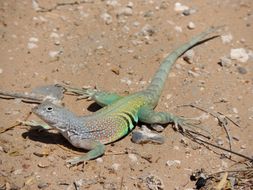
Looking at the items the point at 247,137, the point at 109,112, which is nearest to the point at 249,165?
the point at 247,137

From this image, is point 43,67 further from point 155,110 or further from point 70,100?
point 155,110

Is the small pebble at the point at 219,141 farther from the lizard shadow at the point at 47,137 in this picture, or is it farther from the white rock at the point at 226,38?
the white rock at the point at 226,38

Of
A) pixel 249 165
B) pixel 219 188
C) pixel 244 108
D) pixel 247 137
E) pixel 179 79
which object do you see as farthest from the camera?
pixel 179 79

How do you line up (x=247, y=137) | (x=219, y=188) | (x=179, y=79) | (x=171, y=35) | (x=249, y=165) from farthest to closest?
1. (x=171, y=35)
2. (x=179, y=79)
3. (x=247, y=137)
4. (x=249, y=165)
5. (x=219, y=188)

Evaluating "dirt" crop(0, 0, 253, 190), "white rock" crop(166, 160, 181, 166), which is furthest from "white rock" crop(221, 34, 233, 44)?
"white rock" crop(166, 160, 181, 166)

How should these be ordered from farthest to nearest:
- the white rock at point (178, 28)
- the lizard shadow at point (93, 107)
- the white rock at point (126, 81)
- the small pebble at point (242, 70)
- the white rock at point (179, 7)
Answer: the white rock at point (179, 7) < the white rock at point (178, 28) < the small pebble at point (242, 70) < the white rock at point (126, 81) < the lizard shadow at point (93, 107)

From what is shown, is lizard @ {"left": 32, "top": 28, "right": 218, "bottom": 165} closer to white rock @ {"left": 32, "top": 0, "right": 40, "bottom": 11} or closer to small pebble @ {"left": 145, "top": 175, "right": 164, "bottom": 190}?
small pebble @ {"left": 145, "top": 175, "right": 164, "bottom": 190}

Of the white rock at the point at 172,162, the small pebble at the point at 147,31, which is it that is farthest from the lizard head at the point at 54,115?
the small pebble at the point at 147,31
